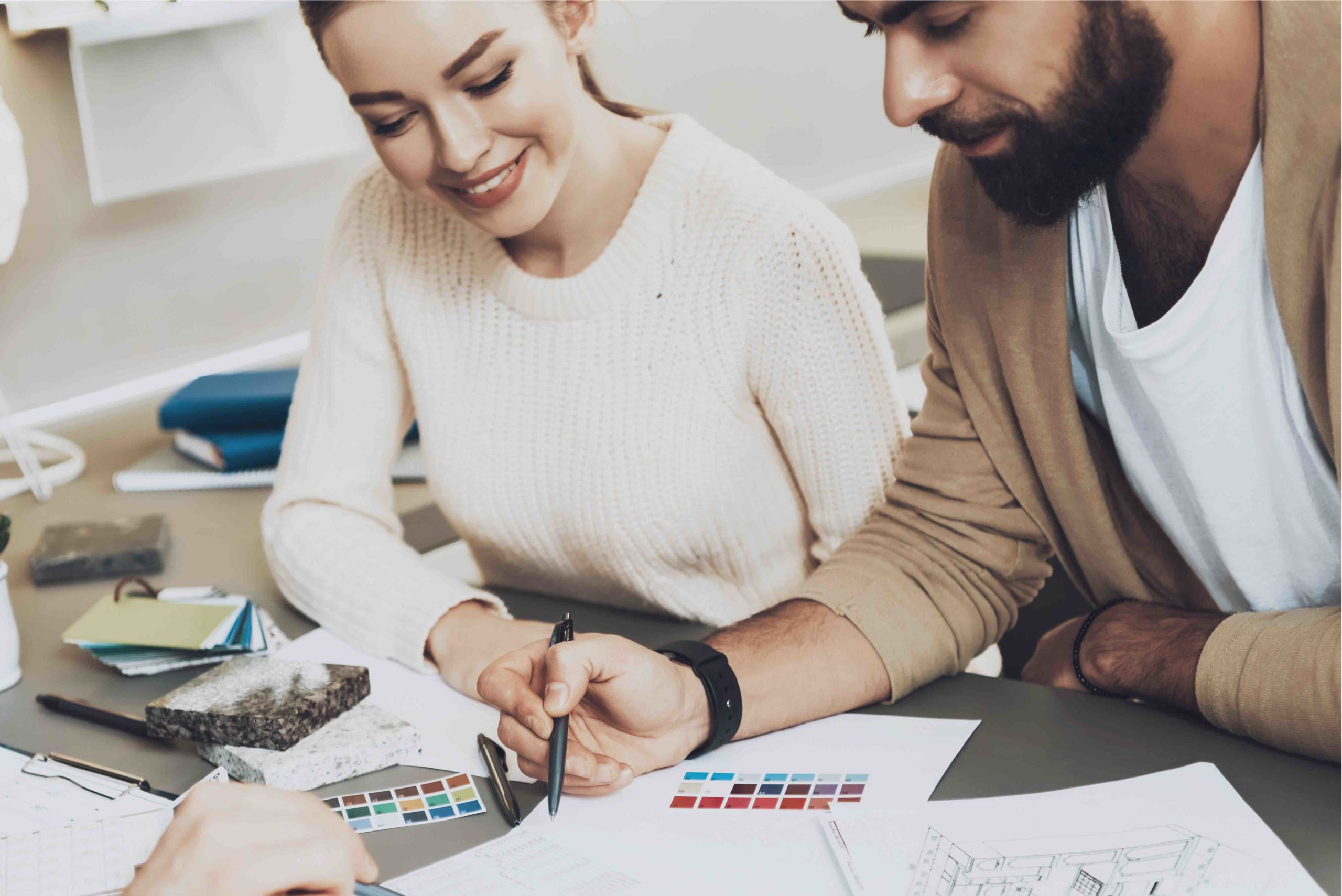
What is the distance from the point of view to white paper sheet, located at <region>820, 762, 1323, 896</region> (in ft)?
2.27

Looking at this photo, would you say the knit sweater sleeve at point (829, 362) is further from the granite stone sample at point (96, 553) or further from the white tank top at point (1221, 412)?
the granite stone sample at point (96, 553)

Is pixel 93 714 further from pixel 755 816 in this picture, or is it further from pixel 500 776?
pixel 755 816

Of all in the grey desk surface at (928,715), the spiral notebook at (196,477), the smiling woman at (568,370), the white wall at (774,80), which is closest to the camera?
the grey desk surface at (928,715)

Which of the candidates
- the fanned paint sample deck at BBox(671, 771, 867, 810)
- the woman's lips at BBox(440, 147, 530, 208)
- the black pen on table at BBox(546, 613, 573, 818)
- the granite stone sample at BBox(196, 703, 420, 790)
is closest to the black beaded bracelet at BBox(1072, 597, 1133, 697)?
the fanned paint sample deck at BBox(671, 771, 867, 810)

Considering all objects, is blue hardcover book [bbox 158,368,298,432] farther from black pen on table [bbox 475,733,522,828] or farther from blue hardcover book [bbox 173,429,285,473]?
black pen on table [bbox 475,733,522,828]

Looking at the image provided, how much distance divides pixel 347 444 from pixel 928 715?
0.67 metres

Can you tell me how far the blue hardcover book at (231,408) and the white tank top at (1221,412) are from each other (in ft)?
3.28

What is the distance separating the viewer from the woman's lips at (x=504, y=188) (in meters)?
1.12

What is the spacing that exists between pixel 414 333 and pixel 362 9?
14.6 inches

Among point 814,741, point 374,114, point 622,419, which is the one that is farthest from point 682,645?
point 374,114

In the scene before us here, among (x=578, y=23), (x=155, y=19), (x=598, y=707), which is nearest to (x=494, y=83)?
(x=578, y=23)

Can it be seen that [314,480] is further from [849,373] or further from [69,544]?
[849,373]

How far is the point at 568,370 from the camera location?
48.4 inches

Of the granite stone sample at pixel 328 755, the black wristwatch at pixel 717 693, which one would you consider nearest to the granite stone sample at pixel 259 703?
the granite stone sample at pixel 328 755
